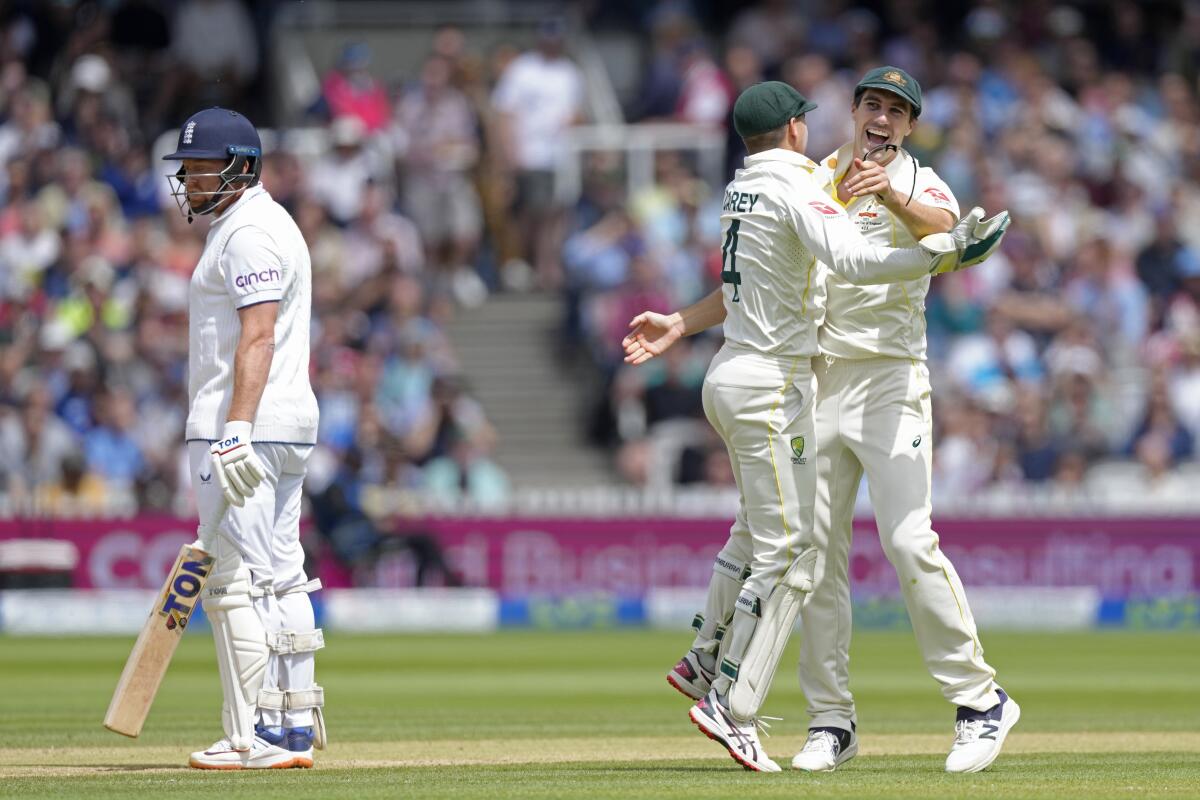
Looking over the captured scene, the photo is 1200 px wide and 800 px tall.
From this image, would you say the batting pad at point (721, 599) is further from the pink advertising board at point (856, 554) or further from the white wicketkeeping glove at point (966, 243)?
the pink advertising board at point (856, 554)

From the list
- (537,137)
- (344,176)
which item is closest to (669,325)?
(344,176)

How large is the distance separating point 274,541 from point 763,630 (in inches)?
65.9

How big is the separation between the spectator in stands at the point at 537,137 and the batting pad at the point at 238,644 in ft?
42.9

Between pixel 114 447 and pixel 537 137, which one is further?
pixel 537 137

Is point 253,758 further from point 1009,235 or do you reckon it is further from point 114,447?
point 1009,235

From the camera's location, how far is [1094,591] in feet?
55.8

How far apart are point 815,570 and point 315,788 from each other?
182 centimetres

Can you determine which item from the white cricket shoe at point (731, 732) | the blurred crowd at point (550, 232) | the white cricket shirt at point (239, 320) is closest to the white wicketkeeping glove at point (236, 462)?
the white cricket shirt at point (239, 320)

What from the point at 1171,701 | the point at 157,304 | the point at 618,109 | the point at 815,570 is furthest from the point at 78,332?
the point at 815,570

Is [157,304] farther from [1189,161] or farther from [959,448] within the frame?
[1189,161]

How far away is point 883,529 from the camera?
7.14 metres

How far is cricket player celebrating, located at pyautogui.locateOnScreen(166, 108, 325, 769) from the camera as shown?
7121 millimetres

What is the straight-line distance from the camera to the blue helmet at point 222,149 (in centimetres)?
731

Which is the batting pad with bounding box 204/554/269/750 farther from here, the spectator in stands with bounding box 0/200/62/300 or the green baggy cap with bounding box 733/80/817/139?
the spectator in stands with bounding box 0/200/62/300
